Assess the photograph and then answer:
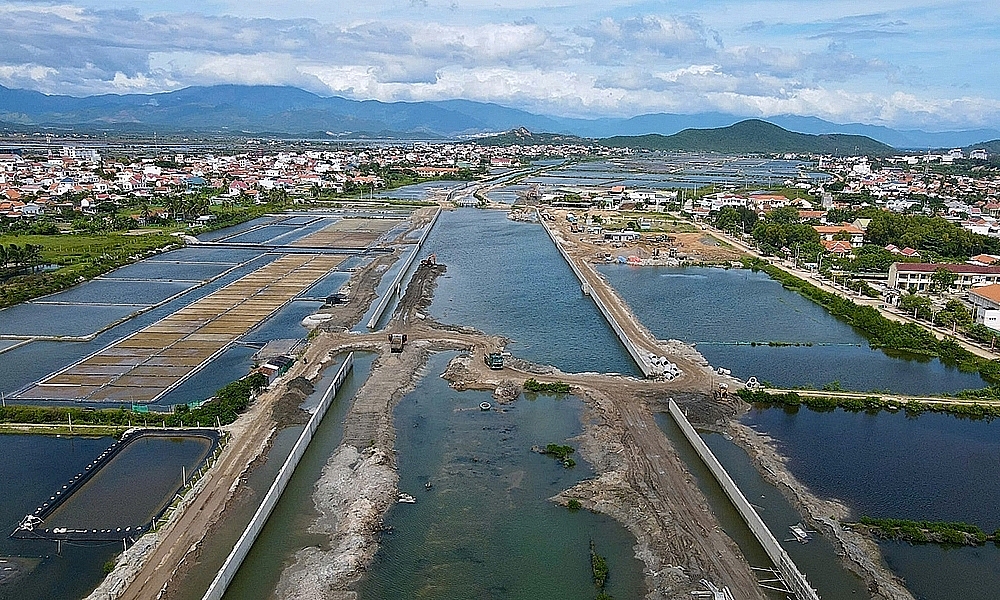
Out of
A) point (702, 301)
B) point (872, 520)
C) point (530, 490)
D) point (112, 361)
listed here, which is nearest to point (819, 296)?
point (702, 301)

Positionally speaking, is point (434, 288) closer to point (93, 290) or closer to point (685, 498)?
point (93, 290)

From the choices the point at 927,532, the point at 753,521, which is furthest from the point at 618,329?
the point at 927,532

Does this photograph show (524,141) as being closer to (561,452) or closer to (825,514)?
(561,452)

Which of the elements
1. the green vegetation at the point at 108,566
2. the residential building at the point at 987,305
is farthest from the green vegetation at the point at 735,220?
the green vegetation at the point at 108,566

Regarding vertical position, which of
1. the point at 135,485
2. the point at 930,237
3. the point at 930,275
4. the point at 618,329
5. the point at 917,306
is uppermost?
the point at 930,237

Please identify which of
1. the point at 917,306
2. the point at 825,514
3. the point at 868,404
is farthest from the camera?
the point at 917,306

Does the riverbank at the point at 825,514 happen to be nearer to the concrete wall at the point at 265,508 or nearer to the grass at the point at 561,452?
the grass at the point at 561,452

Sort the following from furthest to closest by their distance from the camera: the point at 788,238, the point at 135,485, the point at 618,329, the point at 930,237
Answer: the point at 788,238
the point at 930,237
the point at 618,329
the point at 135,485
